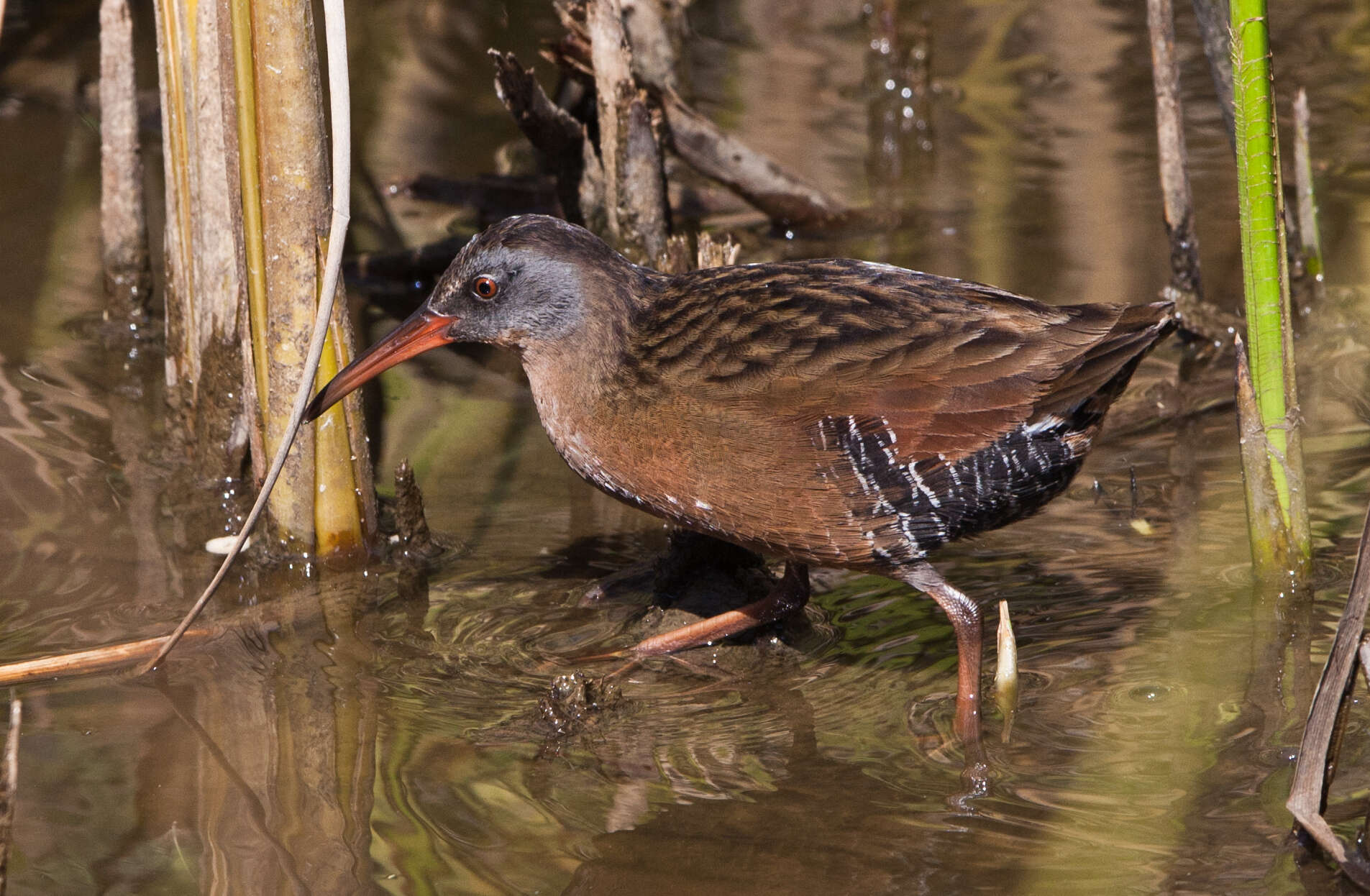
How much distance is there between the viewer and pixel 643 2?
518 centimetres

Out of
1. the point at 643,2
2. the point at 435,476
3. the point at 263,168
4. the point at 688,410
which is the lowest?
the point at 435,476

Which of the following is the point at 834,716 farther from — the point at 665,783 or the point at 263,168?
the point at 263,168

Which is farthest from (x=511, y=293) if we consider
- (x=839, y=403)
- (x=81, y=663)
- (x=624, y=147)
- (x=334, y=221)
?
(x=624, y=147)

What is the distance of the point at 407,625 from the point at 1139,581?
171 centimetres

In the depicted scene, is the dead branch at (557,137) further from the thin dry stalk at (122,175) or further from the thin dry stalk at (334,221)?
the thin dry stalk at (334,221)

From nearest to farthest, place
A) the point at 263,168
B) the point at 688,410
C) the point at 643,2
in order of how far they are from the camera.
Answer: the point at 688,410 → the point at 263,168 → the point at 643,2

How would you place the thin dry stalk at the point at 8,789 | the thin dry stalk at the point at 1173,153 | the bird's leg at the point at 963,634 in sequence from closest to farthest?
the thin dry stalk at the point at 8,789, the bird's leg at the point at 963,634, the thin dry stalk at the point at 1173,153

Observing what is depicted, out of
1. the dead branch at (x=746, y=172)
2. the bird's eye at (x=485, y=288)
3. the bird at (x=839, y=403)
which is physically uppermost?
the dead branch at (x=746, y=172)

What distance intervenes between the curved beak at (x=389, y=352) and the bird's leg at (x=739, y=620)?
82 centimetres

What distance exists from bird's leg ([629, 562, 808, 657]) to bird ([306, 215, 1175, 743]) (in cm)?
25

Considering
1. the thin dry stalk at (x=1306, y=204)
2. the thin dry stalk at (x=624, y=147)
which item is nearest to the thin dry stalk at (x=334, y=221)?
the thin dry stalk at (x=624, y=147)

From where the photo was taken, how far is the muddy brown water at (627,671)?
105 inches

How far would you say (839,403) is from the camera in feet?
9.68

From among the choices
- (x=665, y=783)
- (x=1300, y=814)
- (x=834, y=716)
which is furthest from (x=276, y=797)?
(x=1300, y=814)
